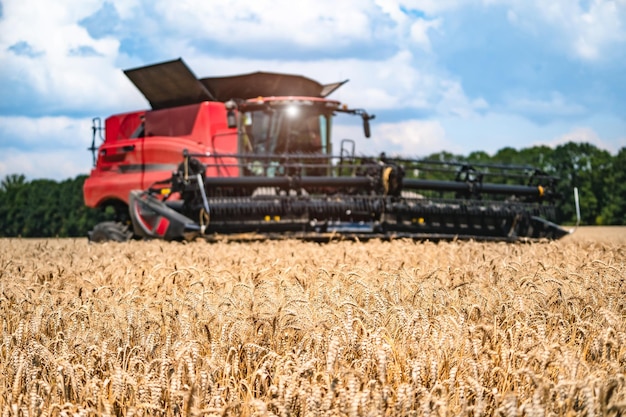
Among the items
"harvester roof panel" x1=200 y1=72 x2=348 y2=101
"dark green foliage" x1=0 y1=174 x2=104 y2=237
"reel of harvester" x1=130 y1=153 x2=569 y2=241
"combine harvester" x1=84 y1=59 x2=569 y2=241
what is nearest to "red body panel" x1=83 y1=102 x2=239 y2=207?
"combine harvester" x1=84 y1=59 x2=569 y2=241

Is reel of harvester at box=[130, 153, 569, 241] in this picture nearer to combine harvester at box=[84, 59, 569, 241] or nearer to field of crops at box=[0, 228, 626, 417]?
combine harvester at box=[84, 59, 569, 241]

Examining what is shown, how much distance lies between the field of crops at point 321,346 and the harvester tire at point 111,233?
7.75 meters

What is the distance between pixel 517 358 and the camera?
3.43m

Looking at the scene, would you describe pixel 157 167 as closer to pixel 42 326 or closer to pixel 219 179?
pixel 219 179

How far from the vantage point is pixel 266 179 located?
470 inches

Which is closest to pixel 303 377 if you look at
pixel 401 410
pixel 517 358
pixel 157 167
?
pixel 401 410

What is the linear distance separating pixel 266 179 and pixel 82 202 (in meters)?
30.6

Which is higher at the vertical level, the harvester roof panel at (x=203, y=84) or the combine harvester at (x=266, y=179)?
the harvester roof panel at (x=203, y=84)

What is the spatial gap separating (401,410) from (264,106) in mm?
11030

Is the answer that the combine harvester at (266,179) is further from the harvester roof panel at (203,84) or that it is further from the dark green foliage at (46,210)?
the dark green foliage at (46,210)


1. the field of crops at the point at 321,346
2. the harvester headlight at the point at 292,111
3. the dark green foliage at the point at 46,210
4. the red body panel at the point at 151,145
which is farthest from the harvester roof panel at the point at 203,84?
the dark green foliage at the point at 46,210

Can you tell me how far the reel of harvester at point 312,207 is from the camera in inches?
454

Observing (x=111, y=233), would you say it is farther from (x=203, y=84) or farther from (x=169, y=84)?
(x=203, y=84)

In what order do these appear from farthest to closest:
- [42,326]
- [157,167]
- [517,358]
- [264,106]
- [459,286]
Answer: [157,167] → [264,106] → [459,286] → [42,326] → [517,358]
